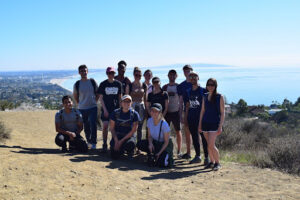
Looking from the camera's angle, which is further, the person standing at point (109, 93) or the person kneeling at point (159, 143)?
the person standing at point (109, 93)

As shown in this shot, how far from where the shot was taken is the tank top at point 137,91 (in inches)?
247

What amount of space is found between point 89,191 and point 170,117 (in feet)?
9.56

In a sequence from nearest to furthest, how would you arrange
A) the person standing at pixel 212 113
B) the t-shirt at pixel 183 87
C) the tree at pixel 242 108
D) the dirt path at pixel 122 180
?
the dirt path at pixel 122 180, the person standing at pixel 212 113, the t-shirt at pixel 183 87, the tree at pixel 242 108

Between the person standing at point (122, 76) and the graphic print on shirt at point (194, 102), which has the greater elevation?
the person standing at point (122, 76)

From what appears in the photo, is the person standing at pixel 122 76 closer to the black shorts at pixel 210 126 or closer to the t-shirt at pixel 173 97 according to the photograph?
the t-shirt at pixel 173 97

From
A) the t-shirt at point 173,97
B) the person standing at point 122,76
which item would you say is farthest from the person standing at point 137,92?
the t-shirt at point 173,97

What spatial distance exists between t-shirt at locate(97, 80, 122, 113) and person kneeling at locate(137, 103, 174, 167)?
100 cm

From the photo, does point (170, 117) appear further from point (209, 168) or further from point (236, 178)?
point (236, 178)

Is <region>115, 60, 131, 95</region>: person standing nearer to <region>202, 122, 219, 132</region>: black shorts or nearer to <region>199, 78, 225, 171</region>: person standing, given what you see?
<region>199, 78, 225, 171</region>: person standing

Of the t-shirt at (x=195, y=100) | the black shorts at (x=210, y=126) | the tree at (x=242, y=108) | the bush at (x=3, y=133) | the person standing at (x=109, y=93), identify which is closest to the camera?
the black shorts at (x=210, y=126)

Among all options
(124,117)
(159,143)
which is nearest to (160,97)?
(124,117)

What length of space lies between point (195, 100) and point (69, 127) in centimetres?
281

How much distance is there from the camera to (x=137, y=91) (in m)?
6.28

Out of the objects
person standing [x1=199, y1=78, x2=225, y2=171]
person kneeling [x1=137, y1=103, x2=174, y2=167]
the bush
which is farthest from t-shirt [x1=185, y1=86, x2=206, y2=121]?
the bush
